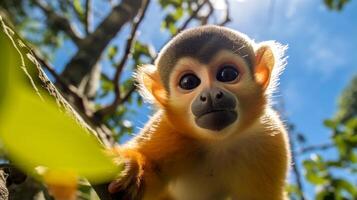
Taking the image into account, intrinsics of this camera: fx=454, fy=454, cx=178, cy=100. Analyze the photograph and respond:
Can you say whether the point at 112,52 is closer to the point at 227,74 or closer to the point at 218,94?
the point at 227,74

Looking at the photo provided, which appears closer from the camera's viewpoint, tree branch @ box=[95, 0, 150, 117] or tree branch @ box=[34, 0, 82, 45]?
tree branch @ box=[95, 0, 150, 117]

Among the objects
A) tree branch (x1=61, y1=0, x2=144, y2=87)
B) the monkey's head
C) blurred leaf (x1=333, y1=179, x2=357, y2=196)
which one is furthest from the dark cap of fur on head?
blurred leaf (x1=333, y1=179, x2=357, y2=196)

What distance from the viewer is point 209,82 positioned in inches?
125

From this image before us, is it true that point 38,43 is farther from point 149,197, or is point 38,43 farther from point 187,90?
point 149,197

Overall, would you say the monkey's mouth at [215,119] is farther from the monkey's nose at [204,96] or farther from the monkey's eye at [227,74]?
the monkey's eye at [227,74]

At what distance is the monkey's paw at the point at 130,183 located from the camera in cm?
182

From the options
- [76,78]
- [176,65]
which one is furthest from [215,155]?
[76,78]

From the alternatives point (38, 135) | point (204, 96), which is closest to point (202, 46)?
point (204, 96)

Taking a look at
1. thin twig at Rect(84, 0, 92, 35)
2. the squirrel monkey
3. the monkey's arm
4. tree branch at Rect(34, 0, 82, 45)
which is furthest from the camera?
tree branch at Rect(34, 0, 82, 45)

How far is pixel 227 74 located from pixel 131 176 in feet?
4.46

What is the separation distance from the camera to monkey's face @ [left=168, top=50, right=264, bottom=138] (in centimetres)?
300

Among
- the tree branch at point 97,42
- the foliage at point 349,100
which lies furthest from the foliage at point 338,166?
the foliage at point 349,100

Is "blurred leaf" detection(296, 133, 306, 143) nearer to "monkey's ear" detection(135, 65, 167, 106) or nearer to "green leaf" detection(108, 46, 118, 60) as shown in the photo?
"green leaf" detection(108, 46, 118, 60)

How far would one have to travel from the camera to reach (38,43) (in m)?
9.97
